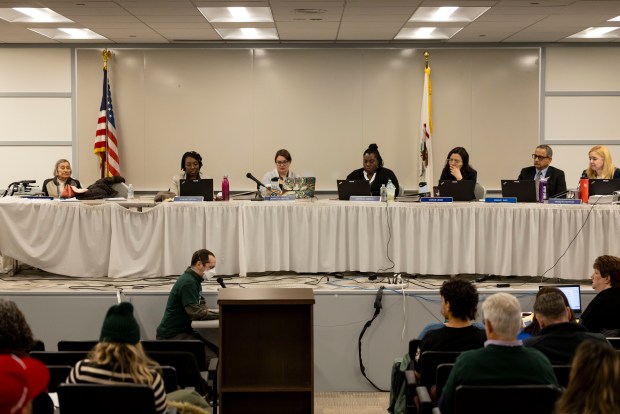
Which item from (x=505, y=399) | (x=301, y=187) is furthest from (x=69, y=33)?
(x=505, y=399)

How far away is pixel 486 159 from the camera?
10.9m

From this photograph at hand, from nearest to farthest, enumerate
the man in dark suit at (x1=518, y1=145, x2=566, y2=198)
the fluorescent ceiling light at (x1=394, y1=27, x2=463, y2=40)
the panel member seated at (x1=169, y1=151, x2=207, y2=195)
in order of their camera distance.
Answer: the man in dark suit at (x1=518, y1=145, x2=566, y2=198)
the panel member seated at (x1=169, y1=151, x2=207, y2=195)
the fluorescent ceiling light at (x1=394, y1=27, x2=463, y2=40)

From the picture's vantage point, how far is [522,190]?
7.31 meters

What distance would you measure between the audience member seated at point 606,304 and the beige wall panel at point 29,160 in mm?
8112

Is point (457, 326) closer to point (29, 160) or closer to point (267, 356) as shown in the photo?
point (267, 356)

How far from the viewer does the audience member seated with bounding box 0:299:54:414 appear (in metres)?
2.95

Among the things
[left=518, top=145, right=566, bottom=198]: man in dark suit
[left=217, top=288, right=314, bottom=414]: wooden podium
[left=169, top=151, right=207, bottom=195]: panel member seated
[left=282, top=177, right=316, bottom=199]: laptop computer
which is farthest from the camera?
[left=169, top=151, right=207, bottom=195]: panel member seated

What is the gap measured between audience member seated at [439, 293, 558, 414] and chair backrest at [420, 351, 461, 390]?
21.6 inches

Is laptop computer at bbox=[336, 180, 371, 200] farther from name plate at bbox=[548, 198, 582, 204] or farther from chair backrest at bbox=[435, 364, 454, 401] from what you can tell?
chair backrest at bbox=[435, 364, 454, 401]

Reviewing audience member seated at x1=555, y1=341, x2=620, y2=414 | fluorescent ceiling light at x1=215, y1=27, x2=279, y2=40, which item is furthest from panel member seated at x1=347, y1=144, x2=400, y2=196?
audience member seated at x1=555, y1=341, x2=620, y2=414

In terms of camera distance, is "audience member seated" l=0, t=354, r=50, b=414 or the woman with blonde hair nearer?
"audience member seated" l=0, t=354, r=50, b=414

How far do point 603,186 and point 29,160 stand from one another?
25.1 feet

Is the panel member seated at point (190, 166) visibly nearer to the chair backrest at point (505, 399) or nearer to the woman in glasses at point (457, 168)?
the woman in glasses at point (457, 168)

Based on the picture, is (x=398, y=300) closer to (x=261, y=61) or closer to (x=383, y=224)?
(x=383, y=224)
